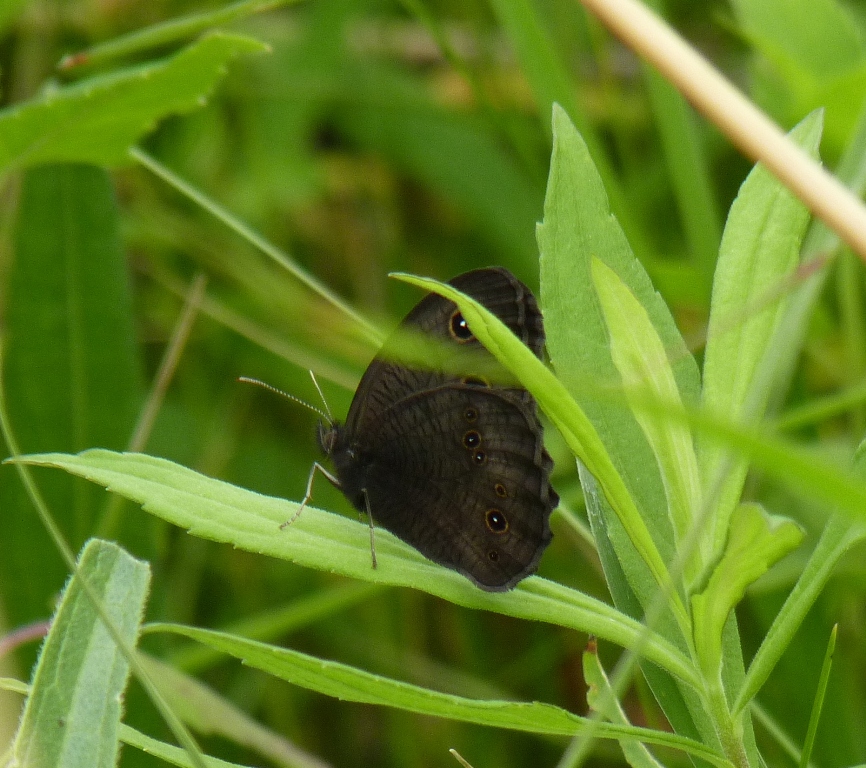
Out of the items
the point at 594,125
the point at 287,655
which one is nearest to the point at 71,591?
the point at 287,655

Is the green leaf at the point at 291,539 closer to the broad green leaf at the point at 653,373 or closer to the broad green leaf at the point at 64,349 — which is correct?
the broad green leaf at the point at 653,373

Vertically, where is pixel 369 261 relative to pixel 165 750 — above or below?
above

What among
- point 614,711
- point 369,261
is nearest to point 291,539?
point 614,711

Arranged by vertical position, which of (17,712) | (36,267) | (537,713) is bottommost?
(17,712)

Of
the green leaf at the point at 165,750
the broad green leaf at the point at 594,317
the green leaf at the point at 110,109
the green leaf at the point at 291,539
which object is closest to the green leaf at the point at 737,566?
the green leaf at the point at 291,539

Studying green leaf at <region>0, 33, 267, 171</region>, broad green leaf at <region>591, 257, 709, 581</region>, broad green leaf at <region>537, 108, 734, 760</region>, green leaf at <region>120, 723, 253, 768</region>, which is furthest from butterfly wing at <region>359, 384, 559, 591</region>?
green leaf at <region>0, 33, 267, 171</region>

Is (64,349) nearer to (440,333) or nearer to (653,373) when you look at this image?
(440,333)

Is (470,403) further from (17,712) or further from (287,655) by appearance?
(17,712)
